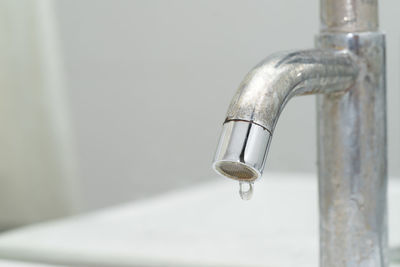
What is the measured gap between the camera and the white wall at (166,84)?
21.5 inches

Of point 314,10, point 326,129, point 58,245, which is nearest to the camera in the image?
point 326,129

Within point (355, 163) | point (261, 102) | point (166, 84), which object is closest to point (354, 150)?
point (355, 163)

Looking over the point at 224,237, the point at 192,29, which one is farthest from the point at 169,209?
the point at 192,29

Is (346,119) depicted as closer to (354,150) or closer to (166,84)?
(354,150)

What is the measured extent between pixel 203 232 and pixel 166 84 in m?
0.15

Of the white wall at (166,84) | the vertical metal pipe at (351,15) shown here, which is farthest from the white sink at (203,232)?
the vertical metal pipe at (351,15)

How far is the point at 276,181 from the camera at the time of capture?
583 mm

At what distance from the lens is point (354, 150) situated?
1.30 feet

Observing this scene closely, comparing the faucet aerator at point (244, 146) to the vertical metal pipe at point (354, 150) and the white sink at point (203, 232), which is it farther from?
the white sink at point (203, 232)

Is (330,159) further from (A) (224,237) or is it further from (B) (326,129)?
(A) (224,237)

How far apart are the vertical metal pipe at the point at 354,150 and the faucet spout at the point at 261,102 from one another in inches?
1.5

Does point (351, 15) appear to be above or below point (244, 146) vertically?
above

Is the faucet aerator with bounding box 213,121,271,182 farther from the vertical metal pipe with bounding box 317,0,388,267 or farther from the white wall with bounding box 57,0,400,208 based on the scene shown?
the white wall with bounding box 57,0,400,208

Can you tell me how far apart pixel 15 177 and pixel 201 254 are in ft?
0.86
